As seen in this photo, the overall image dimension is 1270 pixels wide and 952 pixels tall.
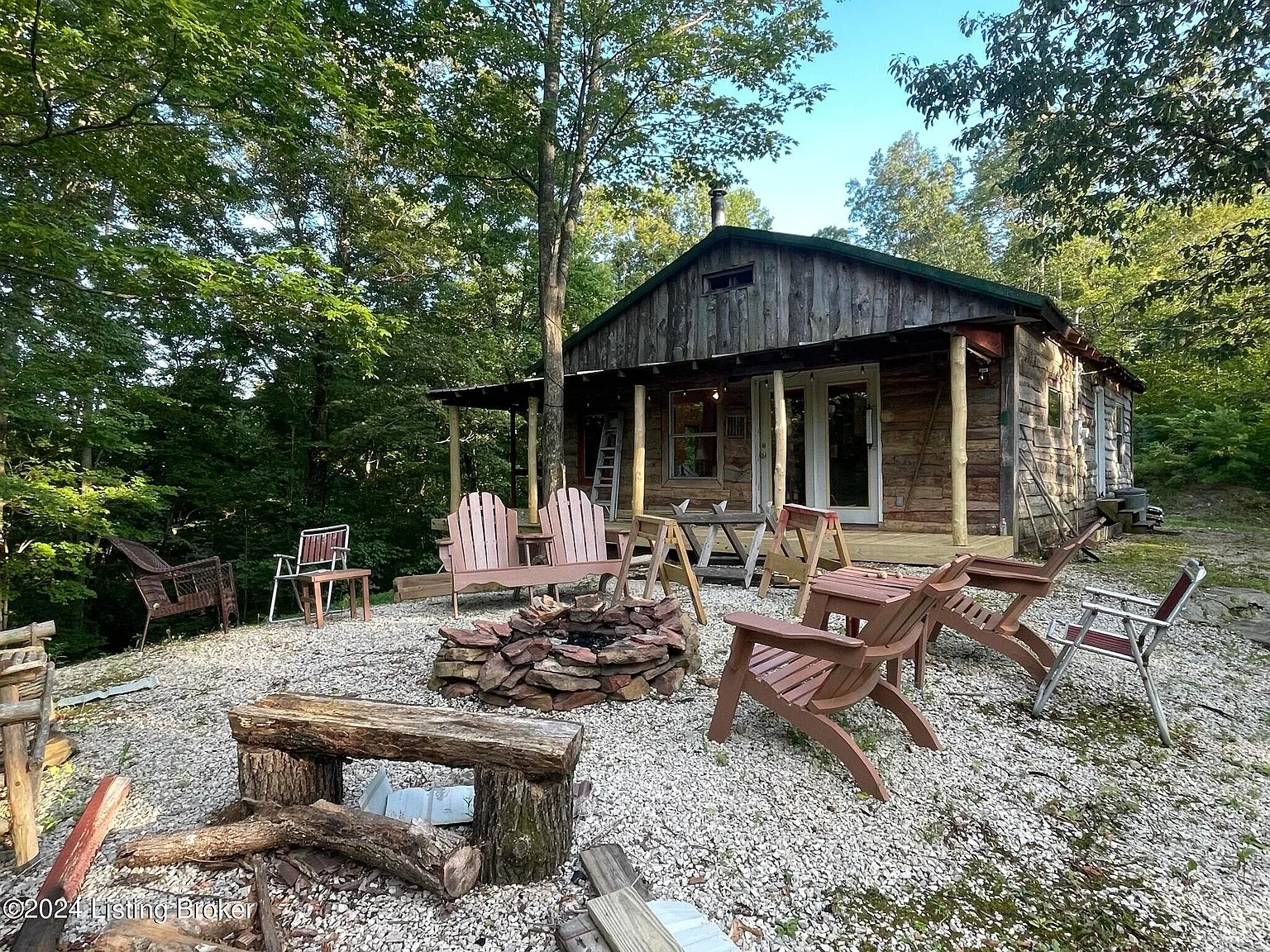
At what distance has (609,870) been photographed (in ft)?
5.94

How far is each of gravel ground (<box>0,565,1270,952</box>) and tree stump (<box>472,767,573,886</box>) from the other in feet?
0.20

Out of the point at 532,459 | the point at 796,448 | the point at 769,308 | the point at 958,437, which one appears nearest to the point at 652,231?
the point at 769,308

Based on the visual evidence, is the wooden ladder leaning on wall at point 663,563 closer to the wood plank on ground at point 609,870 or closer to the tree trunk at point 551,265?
the wood plank on ground at point 609,870

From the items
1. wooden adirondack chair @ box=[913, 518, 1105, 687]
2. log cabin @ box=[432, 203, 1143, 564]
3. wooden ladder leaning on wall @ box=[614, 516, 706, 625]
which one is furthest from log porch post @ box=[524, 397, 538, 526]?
wooden adirondack chair @ box=[913, 518, 1105, 687]

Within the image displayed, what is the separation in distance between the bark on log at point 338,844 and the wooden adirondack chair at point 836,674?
1.33 m

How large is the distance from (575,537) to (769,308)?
19.0 feet

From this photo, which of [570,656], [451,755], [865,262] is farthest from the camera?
[865,262]

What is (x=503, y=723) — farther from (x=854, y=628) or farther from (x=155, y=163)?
(x=155, y=163)

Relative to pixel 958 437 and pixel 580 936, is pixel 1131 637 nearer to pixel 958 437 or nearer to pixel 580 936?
pixel 580 936

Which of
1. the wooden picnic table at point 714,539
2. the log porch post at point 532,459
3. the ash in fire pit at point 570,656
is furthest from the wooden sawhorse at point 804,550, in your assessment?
the log porch post at point 532,459

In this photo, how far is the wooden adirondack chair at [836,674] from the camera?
224 centimetres

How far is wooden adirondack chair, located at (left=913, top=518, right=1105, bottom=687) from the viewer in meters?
3.30

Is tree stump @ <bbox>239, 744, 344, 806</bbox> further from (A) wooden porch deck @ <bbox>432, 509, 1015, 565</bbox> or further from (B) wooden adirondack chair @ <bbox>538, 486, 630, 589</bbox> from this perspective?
(A) wooden porch deck @ <bbox>432, 509, 1015, 565</bbox>

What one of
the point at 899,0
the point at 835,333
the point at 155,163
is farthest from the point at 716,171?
the point at 155,163
